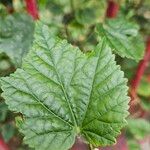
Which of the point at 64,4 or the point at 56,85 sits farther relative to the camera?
the point at 64,4

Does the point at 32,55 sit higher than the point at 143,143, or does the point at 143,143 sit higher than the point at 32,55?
the point at 32,55

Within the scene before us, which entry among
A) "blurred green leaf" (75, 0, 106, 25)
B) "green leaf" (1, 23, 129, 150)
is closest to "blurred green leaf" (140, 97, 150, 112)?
"blurred green leaf" (75, 0, 106, 25)

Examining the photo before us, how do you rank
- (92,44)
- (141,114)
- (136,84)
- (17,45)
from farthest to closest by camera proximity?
(141,114) → (136,84) → (92,44) → (17,45)

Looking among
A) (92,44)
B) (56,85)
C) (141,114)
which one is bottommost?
(141,114)

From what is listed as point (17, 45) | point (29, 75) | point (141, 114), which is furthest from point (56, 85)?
point (141, 114)

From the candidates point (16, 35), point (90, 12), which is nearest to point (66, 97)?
point (16, 35)

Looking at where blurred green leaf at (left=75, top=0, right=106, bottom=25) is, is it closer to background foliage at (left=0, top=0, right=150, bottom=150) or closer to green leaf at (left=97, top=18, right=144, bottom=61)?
background foliage at (left=0, top=0, right=150, bottom=150)

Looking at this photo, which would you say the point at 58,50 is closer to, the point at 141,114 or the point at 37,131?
the point at 37,131
